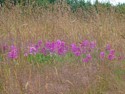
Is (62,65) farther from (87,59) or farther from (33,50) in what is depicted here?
(33,50)

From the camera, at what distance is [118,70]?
119 inches

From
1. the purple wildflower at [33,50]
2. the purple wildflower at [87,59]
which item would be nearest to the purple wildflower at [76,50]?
the purple wildflower at [87,59]

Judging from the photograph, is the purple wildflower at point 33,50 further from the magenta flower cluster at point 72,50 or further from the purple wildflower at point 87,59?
the purple wildflower at point 87,59

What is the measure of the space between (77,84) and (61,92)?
0.21 meters

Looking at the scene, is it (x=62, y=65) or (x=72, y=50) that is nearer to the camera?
(x=62, y=65)

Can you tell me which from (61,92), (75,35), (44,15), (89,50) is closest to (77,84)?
(61,92)

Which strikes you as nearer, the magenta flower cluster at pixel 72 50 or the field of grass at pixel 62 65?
the field of grass at pixel 62 65

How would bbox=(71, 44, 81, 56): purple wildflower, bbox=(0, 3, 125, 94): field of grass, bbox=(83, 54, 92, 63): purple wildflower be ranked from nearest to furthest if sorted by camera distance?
bbox=(0, 3, 125, 94): field of grass → bbox=(83, 54, 92, 63): purple wildflower → bbox=(71, 44, 81, 56): purple wildflower

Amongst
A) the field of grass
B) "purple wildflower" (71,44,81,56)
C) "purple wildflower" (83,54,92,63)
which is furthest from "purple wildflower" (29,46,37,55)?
"purple wildflower" (83,54,92,63)

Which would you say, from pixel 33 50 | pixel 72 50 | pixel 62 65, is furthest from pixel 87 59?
pixel 33 50

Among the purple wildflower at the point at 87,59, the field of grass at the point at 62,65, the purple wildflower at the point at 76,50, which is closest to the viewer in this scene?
the field of grass at the point at 62,65

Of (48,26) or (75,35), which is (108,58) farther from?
(48,26)

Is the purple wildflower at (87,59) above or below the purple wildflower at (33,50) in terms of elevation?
below

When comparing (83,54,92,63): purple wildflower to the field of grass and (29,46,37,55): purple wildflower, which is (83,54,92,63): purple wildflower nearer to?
the field of grass
